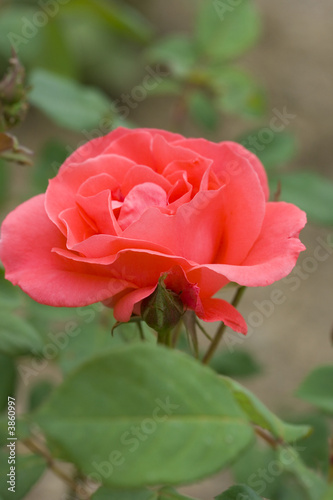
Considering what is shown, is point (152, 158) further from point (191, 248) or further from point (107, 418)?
point (107, 418)

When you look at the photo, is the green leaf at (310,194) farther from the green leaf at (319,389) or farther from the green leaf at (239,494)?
the green leaf at (239,494)

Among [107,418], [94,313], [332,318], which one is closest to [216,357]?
[94,313]

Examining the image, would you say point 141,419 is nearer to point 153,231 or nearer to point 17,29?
point 153,231

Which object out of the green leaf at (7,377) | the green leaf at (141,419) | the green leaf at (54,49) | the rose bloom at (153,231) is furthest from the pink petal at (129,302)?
the green leaf at (54,49)

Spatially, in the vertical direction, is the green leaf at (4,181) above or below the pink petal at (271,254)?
below

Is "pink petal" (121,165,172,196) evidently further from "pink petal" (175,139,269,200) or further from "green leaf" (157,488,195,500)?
"green leaf" (157,488,195,500)

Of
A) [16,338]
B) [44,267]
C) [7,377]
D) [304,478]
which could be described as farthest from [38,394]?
[304,478]

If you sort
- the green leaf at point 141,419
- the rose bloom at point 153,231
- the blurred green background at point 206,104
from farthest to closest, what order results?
the blurred green background at point 206,104
the rose bloom at point 153,231
the green leaf at point 141,419
